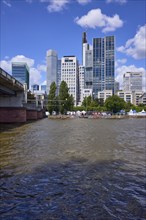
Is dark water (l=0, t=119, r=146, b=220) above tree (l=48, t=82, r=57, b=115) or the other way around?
the other way around

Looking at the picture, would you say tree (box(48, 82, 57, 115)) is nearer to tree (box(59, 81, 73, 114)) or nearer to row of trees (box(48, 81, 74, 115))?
row of trees (box(48, 81, 74, 115))

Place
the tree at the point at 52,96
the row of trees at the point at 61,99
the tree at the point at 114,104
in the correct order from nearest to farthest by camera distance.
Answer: the row of trees at the point at 61,99 → the tree at the point at 52,96 → the tree at the point at 114,104

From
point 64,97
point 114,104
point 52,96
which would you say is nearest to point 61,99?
point 64,97

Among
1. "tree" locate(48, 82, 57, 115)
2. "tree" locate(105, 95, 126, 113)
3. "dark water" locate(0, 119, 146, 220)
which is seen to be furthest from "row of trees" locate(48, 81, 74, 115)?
"dark water" locate(0, 119, 146, 220)

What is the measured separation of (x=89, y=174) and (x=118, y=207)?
405cm

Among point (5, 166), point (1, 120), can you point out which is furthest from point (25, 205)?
point (1, 120)

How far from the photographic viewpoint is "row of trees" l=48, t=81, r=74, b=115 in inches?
5315

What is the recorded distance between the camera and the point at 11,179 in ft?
36.0

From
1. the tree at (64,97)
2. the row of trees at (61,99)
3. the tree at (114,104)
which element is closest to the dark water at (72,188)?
the tree at (64,97)

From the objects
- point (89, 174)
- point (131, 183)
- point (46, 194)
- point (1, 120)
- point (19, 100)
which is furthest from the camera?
point (19, 100)

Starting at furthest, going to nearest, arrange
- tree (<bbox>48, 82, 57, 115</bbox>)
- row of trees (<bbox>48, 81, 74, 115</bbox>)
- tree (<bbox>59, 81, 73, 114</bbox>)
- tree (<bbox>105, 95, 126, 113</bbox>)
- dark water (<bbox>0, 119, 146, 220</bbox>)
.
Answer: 1. tree (<bbox>105, 95, 126, 113</bbox>)
2. tree (<bbox>48, 82, 57, 115</bbox>)
3. row of trees (<bbox>48, 81, 74, 115</bbox>)
4. tree (<bbox>59, 81, 73, 114</bbox>)
5. dark water (<bbox>0, 119, 146, 220</bbox>)

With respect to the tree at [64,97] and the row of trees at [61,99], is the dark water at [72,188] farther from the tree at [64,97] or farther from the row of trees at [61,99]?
the row of trees at [61,99]

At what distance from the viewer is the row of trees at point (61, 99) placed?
443ft

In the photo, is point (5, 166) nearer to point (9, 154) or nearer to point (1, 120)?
point (9, 154)
